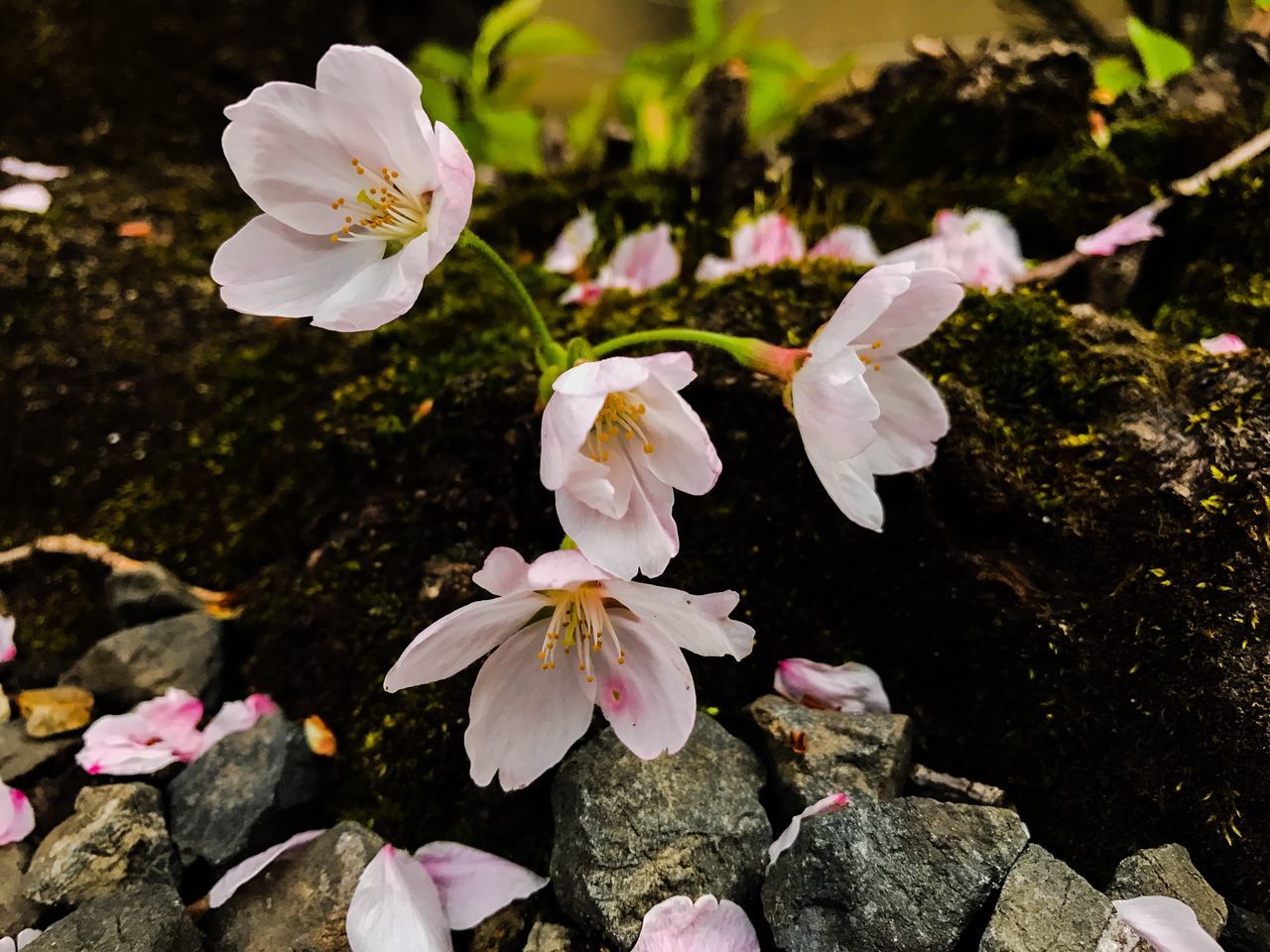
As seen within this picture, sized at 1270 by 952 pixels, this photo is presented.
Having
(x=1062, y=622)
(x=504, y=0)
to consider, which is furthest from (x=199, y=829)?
(x=504, y=0)

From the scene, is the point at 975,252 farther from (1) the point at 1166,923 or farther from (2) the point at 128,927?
(2) the point at 128,927

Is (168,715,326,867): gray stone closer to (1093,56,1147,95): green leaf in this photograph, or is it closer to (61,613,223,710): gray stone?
(61,613,223,710): gray stone

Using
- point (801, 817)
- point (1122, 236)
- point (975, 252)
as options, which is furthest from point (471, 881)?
point (1122, 236)

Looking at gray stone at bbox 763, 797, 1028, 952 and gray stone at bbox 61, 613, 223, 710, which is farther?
gray stone at bbox 61, 613, 223, 710

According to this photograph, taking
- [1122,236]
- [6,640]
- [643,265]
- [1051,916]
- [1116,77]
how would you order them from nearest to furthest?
[1051,916]
[6,640]
[1122,236]
[643,265]
[1116,77]

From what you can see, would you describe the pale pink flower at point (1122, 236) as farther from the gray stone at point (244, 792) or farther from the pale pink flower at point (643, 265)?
the gray stone at point (244, 792)

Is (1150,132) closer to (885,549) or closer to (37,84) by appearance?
(885,549)

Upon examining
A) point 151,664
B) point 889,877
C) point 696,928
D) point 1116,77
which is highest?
point 1116,77

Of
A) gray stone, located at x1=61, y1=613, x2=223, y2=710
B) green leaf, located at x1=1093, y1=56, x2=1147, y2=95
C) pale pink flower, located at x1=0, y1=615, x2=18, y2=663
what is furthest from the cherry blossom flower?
green leaf, located at x1=1093, y1=56, x2=1147, y2=95
